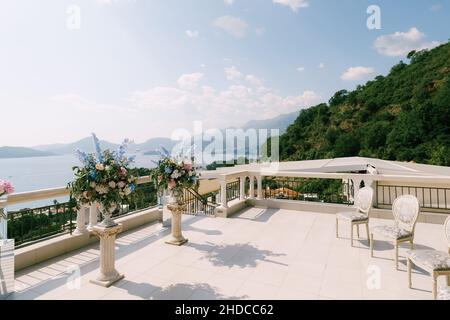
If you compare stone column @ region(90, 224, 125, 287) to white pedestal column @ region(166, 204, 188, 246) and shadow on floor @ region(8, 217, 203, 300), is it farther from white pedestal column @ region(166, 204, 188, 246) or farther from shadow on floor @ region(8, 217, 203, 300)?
white pedestal column @ region(166, 204, 188, 246)

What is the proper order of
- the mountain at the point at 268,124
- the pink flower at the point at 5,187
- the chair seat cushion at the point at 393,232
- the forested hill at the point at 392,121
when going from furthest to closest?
the mountain at the point at 268,124
the forested hill at the point at 392,121
the chair seat cushion at the point at 393,232
the pink flower at the point at 5,187

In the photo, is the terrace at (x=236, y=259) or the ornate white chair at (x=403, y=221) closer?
the terrace at (x=236, y=259)

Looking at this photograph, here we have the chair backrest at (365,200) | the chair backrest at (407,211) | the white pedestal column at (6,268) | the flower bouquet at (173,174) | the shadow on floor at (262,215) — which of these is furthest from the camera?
the shadow on floor at (262,215)

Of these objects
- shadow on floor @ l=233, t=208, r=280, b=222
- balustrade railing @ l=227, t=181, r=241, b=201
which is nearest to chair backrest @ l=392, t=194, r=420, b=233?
shadow on floor @ l=233, t=208, r=280, b=222

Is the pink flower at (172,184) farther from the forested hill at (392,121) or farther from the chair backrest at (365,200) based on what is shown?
the forested hill at (392,121)

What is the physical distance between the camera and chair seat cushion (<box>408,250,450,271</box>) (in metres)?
2.47

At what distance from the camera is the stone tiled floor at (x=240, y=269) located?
2723 mm

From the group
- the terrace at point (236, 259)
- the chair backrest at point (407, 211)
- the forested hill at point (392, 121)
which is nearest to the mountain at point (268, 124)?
the forested hill at point (392, 121)

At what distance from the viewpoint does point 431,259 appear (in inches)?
102

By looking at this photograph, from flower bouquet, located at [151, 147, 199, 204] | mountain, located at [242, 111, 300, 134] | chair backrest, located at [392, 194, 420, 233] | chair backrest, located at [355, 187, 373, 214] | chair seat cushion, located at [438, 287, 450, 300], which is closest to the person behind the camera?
chair seat cushion, located at [438, 287, 450, 300]

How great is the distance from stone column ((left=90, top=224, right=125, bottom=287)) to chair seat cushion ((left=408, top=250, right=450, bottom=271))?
3.33 metres

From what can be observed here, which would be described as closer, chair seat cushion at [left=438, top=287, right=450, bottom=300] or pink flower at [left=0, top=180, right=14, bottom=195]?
chair seat cushion at [left=438, top=287, right=450, bottom=300]

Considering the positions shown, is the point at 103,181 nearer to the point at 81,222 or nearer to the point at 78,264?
the point at 78,264

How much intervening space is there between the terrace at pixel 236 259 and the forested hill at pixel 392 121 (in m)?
17.7
